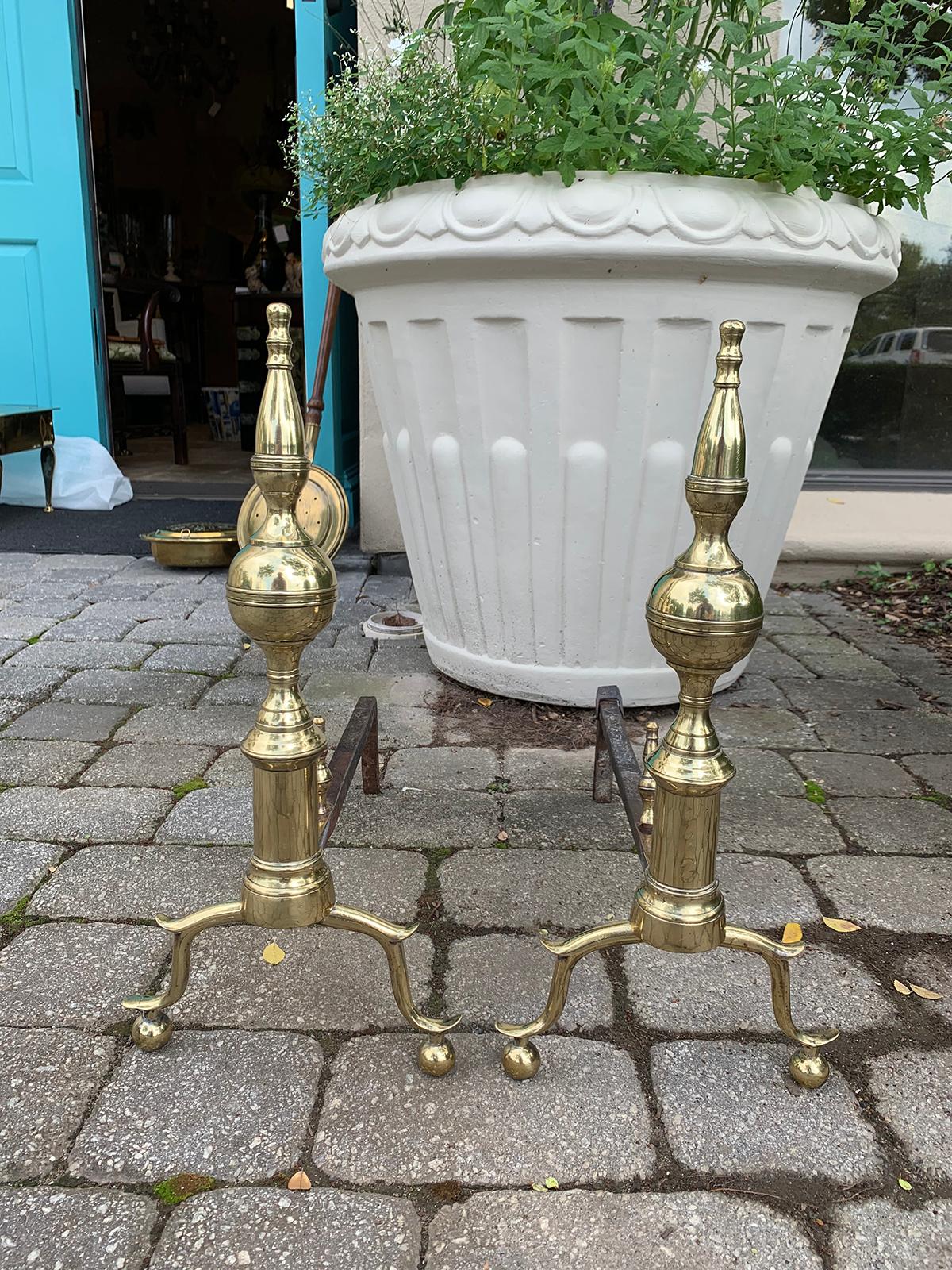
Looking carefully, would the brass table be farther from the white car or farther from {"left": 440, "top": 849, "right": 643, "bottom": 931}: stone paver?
the white car

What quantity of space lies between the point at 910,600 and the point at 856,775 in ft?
5.17

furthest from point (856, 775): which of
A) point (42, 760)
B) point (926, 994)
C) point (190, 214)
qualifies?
point (190, 214)

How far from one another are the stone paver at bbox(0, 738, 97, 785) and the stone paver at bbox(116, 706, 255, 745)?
98mm

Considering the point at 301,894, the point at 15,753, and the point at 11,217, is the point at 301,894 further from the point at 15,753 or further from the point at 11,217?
the point at 11,217

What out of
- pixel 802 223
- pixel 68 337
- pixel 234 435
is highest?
pixel 802 223

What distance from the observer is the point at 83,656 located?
2.41 metres

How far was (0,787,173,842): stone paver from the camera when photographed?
1.51m

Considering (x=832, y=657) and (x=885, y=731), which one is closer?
(x=885, y=731)

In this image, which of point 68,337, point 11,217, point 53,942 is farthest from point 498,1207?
point 11,217

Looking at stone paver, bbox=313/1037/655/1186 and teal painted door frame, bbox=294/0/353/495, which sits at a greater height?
teal painted door frame, bbox=294/0/353/495

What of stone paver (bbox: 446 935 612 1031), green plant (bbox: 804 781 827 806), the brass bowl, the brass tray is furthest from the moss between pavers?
the brass bowl

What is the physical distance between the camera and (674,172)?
1632 millimetres

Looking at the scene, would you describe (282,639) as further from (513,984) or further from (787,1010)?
(787,1010)

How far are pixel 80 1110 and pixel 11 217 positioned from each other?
422 cm
